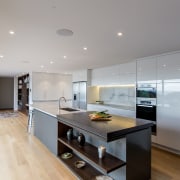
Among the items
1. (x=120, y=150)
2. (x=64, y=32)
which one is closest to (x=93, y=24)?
(x=64, y=32)

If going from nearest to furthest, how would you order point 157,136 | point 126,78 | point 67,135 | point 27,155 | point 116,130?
point 116,130, point 67,135, point 27,155, point 157,136, point 126,78

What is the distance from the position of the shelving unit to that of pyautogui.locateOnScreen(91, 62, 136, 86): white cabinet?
2.75 metres

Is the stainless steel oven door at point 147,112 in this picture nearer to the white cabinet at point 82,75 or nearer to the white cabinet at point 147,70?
the white cabinet at point 147,70

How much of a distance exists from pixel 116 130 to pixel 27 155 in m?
2.47

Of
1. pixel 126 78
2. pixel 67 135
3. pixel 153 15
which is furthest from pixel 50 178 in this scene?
pixel 126 78

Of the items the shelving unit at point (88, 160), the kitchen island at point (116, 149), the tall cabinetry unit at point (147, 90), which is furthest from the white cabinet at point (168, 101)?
the shelving unit at point (88, 160)

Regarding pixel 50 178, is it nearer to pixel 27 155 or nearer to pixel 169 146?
pixel 27 155

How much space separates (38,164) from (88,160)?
4.21ft

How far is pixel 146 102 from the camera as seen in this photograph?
436cm

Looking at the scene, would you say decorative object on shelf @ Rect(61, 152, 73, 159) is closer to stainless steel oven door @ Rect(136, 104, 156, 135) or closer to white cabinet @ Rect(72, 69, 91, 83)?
stainless steel oven door @ Rect(136, 104, 156, 135)

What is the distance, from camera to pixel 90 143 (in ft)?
9.56

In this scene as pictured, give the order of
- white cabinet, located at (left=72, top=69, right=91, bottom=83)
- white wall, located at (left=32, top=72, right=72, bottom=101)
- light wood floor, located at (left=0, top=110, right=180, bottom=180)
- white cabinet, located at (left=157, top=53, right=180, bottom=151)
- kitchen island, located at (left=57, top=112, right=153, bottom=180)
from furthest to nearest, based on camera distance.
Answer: white wall, located at (left=32, top=72, right=72, bottom=101)
white cabinet, located at (left=72, top=69, right=91, bottom=83)
white cabinet, located at (left=157, top=53, right=180, bottom=151)
light wood floor, located at (left=0, top=110, right=180, bottom=180)
kitchen island, located at (left=57, top=112, right=153, bottom=180)

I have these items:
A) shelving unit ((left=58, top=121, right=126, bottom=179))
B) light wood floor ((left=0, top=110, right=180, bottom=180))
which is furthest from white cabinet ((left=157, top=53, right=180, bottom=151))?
shelving unit ((left=58, top=121, right=126, bottom=179))

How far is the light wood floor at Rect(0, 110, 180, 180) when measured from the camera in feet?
8.65
